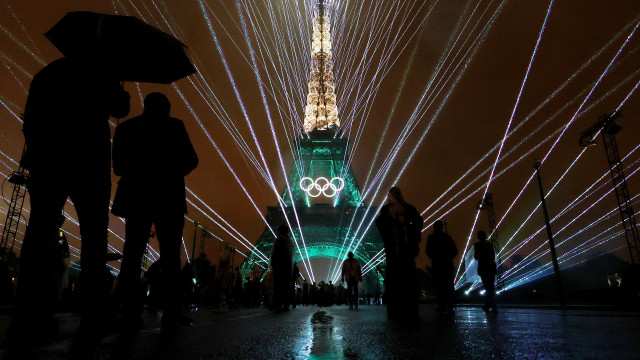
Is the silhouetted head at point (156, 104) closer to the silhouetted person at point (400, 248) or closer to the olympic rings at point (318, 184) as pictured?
the silhouetted person at point (400, 248)

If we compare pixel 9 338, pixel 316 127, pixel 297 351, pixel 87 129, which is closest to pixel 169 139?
pixel 87 129

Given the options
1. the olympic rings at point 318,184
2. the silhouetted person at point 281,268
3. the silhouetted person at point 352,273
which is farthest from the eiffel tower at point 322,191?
the silhouetted person at point 281,268

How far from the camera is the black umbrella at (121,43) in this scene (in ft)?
8.98

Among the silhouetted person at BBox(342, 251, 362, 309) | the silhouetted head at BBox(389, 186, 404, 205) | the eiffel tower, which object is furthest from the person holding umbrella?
the eiffel tower

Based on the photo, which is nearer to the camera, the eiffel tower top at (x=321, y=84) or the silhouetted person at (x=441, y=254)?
the silhouetted person at (x=441, y=254)

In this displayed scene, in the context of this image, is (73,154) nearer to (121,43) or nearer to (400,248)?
(121,43)

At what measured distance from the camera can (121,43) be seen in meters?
2.86

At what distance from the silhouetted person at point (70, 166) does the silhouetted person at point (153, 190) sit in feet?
1.46

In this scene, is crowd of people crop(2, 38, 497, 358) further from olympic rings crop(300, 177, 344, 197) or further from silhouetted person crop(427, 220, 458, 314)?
olympic rings crop(300, 177, 344, 197)

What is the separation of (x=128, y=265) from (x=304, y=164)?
42.0 m

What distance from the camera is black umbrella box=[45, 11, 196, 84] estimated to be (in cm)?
274

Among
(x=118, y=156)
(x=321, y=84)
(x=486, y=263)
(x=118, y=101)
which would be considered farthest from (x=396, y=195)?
(x=321, y=84)

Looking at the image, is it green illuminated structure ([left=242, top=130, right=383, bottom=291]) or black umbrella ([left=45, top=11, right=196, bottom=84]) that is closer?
black umbrella ([left=45, top=11, right=196, bottom=84])

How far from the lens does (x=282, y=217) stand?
125ft
